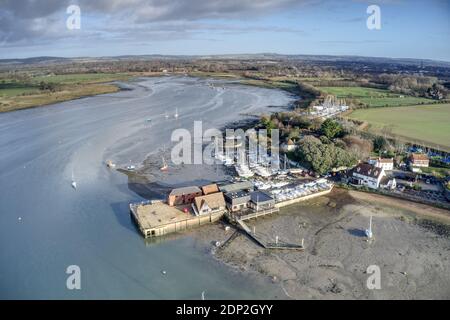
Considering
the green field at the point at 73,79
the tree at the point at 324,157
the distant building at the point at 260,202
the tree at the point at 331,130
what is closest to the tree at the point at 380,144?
the tree at the point at 331,130

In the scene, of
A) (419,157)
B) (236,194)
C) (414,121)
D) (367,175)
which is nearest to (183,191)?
(236,194)

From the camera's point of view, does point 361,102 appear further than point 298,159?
Yes

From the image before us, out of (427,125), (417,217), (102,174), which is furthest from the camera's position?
(427,125)

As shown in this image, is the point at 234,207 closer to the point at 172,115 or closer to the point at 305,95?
the point at 172,115

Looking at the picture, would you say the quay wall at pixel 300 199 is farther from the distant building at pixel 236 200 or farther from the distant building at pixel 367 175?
the distant building at pixel 367 175

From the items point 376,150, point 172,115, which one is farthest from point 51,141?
point 376,150
